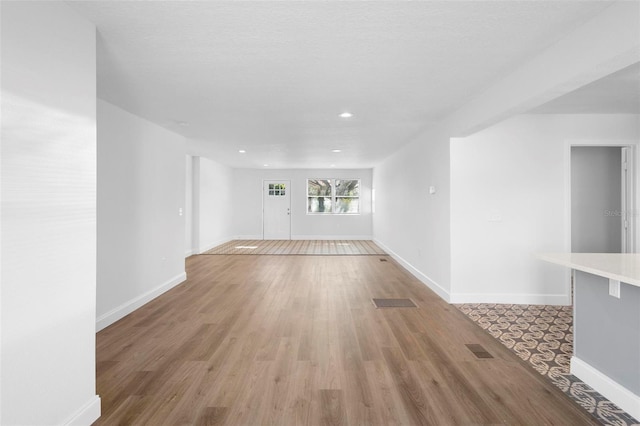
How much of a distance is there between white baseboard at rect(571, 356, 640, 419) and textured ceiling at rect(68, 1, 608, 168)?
2.37 metres

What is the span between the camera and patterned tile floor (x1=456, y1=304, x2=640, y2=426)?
7.29 feet

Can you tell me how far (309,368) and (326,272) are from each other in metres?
3.72

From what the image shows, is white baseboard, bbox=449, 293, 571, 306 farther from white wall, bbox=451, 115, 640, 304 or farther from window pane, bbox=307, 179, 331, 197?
window pane, bbox=307, 179, 331, 197

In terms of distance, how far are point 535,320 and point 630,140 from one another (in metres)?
2.75

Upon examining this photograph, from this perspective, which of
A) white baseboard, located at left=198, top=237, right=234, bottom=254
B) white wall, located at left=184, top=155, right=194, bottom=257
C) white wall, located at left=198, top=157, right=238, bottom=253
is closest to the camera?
white wall, located at left=184, top=155, right=194, bottom=257

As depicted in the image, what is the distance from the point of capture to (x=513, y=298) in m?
4.44

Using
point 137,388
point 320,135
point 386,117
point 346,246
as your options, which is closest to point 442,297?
point 386,117

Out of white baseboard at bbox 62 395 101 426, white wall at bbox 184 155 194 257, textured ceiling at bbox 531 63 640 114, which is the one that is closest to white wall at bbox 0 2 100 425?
white baseboard at bbox 62 395 101 426

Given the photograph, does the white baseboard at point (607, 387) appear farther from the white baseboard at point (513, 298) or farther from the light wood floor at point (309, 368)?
the white baseboard at point (513, 298)

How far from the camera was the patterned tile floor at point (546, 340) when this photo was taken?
87.5 inches

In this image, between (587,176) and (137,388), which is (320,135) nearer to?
(137,388)

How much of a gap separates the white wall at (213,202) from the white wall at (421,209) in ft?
15.6

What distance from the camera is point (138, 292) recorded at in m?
4.33

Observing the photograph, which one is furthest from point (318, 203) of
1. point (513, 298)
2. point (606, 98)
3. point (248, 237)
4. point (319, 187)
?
point (606, 98)
